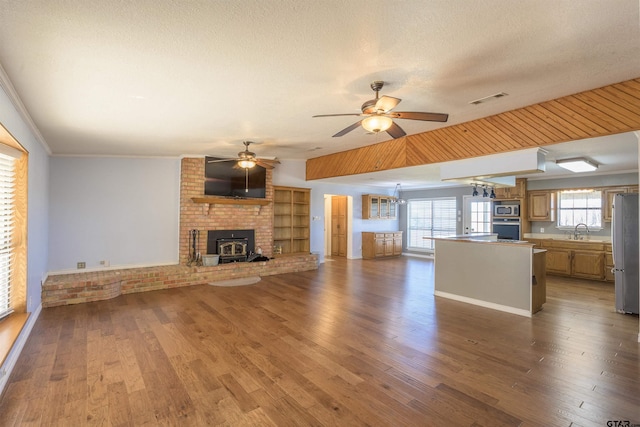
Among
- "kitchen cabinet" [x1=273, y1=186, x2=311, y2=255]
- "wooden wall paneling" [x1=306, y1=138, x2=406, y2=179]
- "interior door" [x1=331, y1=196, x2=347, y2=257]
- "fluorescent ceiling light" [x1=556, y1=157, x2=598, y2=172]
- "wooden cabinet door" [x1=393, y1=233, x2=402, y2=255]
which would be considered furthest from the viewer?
"wooden cabinet door" [x1=393, y1=233, x2=402, y2=255]

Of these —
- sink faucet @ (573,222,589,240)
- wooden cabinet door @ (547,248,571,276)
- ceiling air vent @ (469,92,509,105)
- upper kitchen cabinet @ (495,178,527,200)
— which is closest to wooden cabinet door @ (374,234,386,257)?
upper kitchen cabinet @ (495,178,527,200)

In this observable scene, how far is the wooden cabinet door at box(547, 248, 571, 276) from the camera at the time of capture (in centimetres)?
700

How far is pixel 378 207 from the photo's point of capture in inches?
400

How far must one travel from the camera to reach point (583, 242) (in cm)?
680

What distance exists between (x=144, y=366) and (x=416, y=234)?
30.7ft

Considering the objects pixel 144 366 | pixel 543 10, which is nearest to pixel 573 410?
pixel 543 10

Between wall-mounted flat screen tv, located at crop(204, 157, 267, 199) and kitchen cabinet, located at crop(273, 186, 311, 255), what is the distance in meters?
0.71

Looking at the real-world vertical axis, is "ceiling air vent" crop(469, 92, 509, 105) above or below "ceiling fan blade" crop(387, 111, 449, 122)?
above

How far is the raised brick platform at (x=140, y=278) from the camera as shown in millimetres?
4832

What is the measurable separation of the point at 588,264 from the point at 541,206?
165 cm

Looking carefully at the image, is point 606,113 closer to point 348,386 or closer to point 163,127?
point 348,386

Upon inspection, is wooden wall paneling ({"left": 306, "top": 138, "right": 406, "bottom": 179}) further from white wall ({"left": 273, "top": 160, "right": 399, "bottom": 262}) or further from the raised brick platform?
the raised brick platform

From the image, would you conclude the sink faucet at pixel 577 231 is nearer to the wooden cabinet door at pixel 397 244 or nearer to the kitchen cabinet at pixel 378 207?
the wooden cabinet door at pixel 397 244

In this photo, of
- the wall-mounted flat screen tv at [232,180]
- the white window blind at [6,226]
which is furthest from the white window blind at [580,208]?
the white window blind at [6,226]
